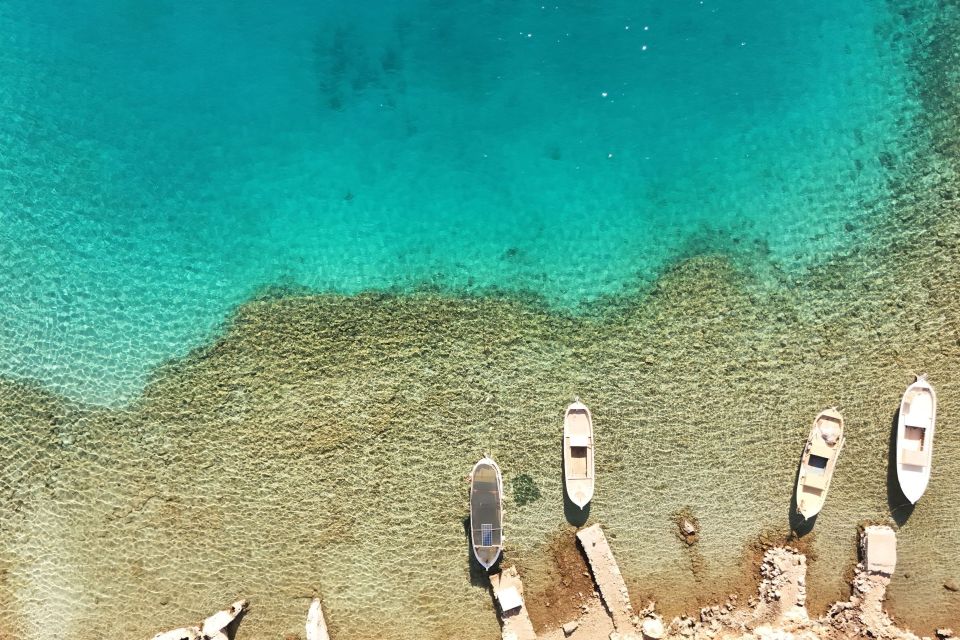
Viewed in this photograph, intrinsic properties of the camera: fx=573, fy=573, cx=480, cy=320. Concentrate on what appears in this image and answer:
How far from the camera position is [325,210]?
9453mm

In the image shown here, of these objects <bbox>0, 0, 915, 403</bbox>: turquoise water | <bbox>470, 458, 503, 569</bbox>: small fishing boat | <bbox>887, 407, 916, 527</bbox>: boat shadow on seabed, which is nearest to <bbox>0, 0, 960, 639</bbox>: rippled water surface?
<bbox>0, 0, 915, 403</bbox>: turquoise water

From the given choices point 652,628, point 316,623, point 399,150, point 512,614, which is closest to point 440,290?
point 399,150

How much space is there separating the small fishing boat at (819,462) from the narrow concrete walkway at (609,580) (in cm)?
299

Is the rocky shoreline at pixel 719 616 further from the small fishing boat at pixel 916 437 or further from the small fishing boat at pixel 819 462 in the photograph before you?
the small fishing boat at pixel 916 437

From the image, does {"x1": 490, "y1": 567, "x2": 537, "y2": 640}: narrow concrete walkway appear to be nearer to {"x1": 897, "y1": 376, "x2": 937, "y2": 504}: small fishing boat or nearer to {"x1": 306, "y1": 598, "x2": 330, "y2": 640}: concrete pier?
{"x1": 306, "y1": 598, "x2": 330, "y2": 640}: concrete pier

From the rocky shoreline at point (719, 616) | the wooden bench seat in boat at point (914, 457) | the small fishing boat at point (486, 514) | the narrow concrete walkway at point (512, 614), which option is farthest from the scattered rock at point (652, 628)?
the wooden bench seat in boat at point (914, 457)

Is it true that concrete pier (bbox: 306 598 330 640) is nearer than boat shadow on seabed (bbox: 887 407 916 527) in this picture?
Yes

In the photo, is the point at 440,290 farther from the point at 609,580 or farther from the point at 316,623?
the point at 316,623

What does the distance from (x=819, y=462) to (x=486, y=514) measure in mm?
5183

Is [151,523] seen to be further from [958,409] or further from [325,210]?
[958,409]

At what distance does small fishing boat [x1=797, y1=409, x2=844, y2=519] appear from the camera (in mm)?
8750

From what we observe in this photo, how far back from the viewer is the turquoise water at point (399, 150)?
9.20 meters

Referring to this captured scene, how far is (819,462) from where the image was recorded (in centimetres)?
881

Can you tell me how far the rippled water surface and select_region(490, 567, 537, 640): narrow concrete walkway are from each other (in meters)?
0.22
